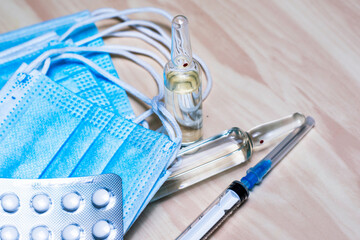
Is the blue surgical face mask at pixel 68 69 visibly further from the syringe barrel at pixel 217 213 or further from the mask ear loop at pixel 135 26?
the syringe barrel at pixel 217 213

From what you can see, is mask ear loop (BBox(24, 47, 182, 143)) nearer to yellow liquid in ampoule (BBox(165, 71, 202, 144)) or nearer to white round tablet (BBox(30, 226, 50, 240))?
yellow liquid in ampoule (BBox(165, 71, 202, 144))

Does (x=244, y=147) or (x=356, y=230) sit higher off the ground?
(x=244, y=147)

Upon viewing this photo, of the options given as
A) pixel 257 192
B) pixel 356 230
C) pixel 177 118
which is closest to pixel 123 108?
pixel 177 118

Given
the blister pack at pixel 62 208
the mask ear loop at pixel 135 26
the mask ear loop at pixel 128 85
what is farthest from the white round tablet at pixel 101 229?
the mask ear loop at pixel 135 26

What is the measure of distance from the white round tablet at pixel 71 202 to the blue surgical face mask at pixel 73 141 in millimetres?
35

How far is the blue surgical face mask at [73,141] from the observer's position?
1.62 ft

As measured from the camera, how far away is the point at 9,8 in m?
0.70

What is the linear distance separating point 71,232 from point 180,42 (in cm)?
25

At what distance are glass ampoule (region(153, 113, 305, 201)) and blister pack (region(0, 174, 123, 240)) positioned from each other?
0.08 metres

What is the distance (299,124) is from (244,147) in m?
0.09

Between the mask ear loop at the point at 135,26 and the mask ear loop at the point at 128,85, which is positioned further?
the mask ear loop at the point at 135,26

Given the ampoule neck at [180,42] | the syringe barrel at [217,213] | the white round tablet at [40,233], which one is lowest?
the white round tablet at [40,233]

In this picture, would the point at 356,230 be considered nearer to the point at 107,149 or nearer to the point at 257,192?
the point at 257,192

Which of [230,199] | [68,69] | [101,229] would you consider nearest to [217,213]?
[230,199]
